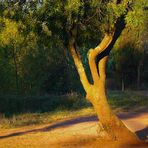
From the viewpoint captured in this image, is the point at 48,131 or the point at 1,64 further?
the point at 1,64

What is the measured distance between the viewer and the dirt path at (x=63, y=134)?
54.2 feet

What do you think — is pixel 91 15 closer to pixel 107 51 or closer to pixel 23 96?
pixel 107 51

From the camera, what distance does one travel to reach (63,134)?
18734mm

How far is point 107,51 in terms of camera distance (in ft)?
53.5

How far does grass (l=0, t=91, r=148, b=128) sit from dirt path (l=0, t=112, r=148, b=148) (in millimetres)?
1577

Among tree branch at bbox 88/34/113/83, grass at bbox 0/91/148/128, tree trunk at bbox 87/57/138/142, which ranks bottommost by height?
grass at bbox 0/91/148/128

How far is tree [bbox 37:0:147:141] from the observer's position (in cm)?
1498

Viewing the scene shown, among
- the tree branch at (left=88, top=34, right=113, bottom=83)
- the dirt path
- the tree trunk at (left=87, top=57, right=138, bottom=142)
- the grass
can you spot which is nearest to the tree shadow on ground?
the dirt path

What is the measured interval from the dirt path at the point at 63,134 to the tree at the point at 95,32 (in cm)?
73

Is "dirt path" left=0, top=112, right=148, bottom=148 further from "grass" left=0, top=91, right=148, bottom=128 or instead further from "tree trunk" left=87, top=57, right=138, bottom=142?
"grass" left=0, top=91, right=148, bottom=128

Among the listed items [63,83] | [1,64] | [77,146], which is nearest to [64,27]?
[77,146]

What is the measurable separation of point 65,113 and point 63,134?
27.4 feet

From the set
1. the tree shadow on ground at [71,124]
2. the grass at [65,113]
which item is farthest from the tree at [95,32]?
the grass at [65,113]

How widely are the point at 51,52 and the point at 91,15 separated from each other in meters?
22.2
